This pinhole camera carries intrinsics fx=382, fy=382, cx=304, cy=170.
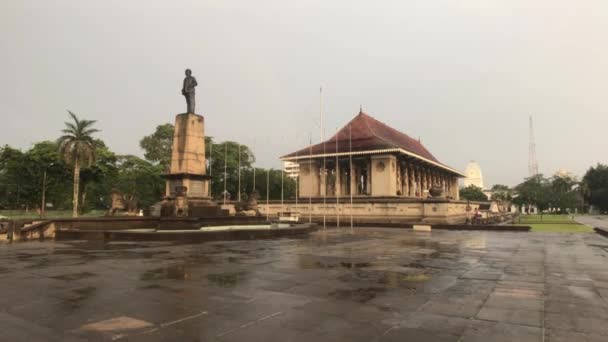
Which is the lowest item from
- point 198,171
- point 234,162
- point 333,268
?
point 333,268

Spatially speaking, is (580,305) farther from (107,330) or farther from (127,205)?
(127,205)

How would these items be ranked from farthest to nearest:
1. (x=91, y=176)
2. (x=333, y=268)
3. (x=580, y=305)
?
(x=91, y=176)
(x=333, y=268)
(x=580, y=305)

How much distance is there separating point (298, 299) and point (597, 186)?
355 ft

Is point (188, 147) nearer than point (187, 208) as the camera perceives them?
No

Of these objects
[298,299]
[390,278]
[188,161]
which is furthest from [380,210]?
[298,299]

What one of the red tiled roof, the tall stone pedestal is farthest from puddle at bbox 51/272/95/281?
the red tiled roof

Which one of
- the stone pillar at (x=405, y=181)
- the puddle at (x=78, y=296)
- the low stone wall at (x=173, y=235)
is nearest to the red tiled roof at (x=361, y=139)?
the stone pillar at (x=405, y=181)

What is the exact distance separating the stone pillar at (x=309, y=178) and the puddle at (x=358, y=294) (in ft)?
125

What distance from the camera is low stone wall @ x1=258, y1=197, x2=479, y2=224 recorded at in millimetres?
31906

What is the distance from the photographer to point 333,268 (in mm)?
8391

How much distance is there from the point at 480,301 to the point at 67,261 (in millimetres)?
8845

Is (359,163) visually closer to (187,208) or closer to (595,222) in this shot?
(595,222)

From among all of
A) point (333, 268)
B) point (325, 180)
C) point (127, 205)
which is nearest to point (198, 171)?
point (127, 205)

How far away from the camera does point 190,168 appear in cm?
2002
